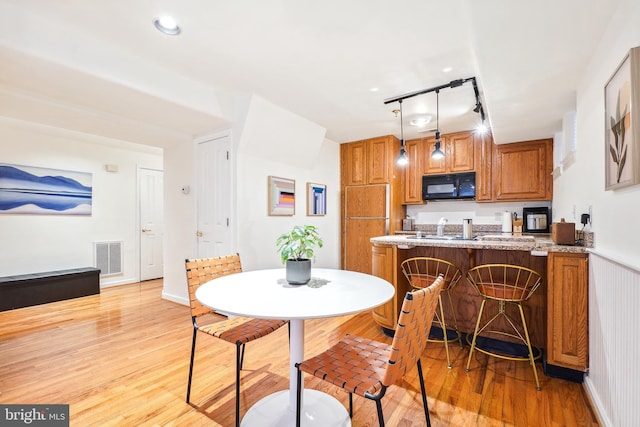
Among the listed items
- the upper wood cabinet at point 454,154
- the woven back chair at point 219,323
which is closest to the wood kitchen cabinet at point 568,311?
the woven back chair at point 219,323

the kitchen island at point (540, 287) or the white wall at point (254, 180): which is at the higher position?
the white wall at point (254, 180)

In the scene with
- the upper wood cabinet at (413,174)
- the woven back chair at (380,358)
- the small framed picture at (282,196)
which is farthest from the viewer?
the upper wood cabinet at (413,174)

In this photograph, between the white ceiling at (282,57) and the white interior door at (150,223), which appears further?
the white interior door at (150,223)

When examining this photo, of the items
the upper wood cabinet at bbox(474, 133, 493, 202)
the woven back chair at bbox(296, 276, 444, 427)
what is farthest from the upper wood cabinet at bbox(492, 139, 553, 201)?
the woven back chair at bbox(296, 276, 444, 427)

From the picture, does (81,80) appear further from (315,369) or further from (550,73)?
(550,73)

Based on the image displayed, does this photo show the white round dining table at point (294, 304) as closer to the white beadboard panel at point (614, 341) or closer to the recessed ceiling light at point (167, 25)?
the white beadboard panel at point (614, 341)

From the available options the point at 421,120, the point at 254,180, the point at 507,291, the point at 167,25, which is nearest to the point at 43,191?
the point at 254,180

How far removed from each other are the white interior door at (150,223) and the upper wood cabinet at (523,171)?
5747mm

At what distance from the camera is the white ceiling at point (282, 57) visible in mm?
1740

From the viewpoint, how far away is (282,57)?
7.73ft

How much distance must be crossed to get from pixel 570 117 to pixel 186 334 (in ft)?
14.0

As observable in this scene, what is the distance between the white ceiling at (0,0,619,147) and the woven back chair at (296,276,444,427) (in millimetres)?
1447

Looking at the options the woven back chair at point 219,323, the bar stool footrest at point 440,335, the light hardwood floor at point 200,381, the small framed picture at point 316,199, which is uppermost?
the small framed picture at point 316,199

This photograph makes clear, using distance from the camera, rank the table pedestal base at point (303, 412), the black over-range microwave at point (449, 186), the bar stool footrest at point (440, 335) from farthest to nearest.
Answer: the black over-range microwave at point (449, 186), the bar stool footrest at point (440, 335), the table pedestal base at point (303, 412)
